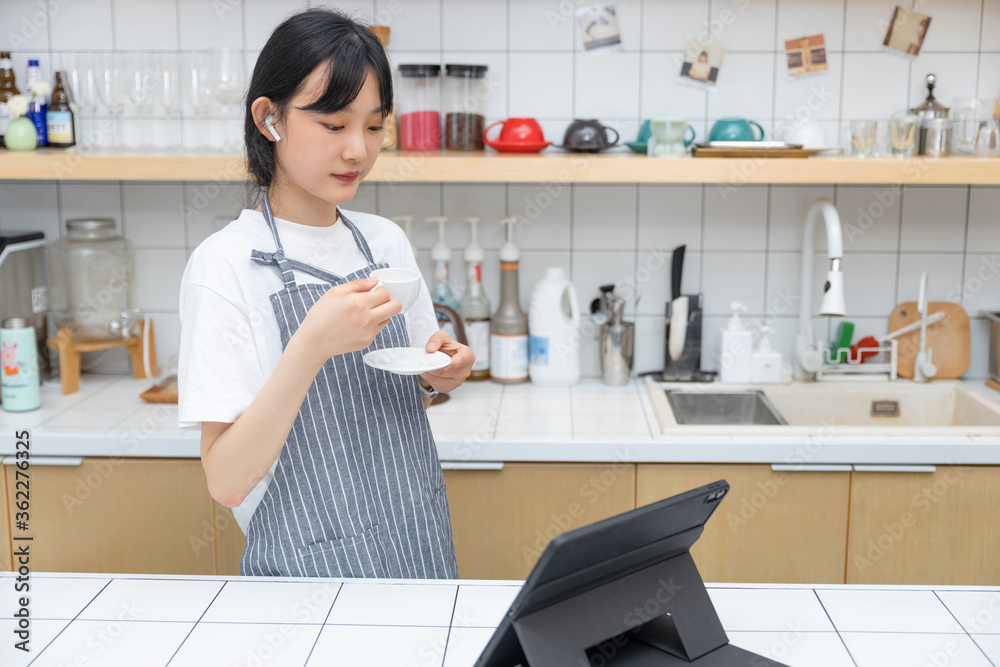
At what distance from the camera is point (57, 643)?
938mm

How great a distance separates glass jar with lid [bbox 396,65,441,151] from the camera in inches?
82.3

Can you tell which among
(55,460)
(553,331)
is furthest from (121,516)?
(553,331)

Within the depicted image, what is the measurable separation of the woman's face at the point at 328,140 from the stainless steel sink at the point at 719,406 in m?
1.20

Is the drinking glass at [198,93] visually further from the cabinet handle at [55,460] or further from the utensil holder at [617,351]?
the utensil holder at [617,351]

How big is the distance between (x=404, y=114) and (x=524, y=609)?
5.11 feet

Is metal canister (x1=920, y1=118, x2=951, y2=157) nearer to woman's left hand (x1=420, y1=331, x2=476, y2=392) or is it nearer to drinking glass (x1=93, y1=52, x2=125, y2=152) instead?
woman's left hand (x1=420, y1=331, x2=476, y2=392)

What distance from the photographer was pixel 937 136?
6.72 ft

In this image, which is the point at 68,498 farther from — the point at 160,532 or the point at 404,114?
the point at 404,114

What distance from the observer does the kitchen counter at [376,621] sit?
92 cm

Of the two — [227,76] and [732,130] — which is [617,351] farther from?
[227,76]

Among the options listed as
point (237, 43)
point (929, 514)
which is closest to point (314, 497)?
point (929, 514)

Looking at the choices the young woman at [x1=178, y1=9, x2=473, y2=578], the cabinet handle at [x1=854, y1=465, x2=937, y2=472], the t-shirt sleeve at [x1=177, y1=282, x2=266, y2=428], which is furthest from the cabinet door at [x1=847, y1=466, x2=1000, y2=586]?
the t-shirt sleeve at [x1=177, y1=282, x2=266, y2=428]

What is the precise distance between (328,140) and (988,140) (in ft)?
5.49

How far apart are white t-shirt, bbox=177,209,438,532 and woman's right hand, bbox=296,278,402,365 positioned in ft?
0.43
